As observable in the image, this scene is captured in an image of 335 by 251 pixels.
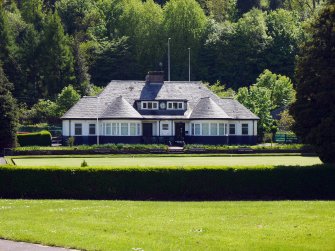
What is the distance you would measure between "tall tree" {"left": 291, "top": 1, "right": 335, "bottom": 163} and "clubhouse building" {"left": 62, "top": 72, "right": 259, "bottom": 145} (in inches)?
1587

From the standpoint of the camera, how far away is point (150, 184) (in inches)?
1310

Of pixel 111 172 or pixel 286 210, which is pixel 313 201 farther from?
pixel 111 172

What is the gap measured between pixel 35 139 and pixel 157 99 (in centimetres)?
1372

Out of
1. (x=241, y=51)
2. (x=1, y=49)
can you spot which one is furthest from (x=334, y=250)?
(x=241, y=51)

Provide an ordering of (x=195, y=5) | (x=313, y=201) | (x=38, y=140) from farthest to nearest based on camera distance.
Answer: (x=195, y=5) → (x=38, y=140) → (x=313, y=201)

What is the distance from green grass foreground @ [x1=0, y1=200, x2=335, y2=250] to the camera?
20516mm

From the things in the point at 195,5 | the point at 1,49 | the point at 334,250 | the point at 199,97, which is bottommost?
the point at 334,250

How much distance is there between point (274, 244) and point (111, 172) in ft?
46.0

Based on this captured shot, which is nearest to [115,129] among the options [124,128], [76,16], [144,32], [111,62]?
[124,128]

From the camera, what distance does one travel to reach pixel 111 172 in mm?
33375

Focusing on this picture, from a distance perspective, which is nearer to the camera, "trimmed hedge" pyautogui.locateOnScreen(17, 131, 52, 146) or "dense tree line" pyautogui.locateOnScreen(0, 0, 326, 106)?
"trimmed hedge" pyautogui.locateOnScreen(17, 131, 52, 146)

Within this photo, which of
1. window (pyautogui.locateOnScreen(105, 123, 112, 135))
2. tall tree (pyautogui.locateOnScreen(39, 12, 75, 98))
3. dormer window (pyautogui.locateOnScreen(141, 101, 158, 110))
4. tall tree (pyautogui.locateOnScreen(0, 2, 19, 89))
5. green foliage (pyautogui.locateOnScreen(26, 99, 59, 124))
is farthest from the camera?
tall tree (pyautogui.locateOnScreen(39, 12, 75, 98))

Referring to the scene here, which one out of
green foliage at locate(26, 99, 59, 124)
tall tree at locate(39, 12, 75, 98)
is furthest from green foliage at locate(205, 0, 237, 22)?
green foliage at locate(26, 99, 59, 124)

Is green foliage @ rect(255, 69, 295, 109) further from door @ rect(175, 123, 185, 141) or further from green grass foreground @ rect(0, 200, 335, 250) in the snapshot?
green grass foreground @ rect(0, 200, 335, 250)
